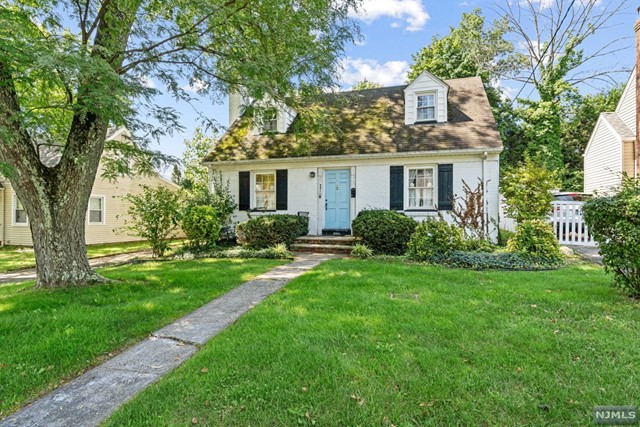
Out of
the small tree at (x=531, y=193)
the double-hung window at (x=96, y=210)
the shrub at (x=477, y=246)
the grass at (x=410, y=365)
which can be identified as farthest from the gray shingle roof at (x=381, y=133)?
the double-hung window at (x=96, y=210)

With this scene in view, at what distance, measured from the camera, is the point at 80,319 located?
13.6 ft

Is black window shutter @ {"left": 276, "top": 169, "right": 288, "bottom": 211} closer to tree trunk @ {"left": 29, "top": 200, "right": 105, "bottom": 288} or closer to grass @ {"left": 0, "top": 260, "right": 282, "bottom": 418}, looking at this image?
grass @ {"left": 0, "top": 260, "right": 282, "bottom": 418}

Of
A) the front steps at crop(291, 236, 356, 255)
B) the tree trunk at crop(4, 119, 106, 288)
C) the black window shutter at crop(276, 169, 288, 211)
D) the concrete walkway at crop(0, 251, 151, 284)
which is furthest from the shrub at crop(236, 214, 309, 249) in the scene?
the tree trunk at crop(4, 119, 106, 288)

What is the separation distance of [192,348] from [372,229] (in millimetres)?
6708

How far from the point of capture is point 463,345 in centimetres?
330

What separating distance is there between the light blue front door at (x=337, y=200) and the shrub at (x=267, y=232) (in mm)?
1712

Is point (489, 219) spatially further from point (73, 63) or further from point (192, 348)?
point (73, 63)

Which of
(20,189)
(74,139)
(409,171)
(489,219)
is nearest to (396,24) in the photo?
(409,171)

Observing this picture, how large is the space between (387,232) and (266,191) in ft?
17.6

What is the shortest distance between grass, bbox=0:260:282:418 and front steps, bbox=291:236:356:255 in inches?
144

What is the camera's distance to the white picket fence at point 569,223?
35.8ft

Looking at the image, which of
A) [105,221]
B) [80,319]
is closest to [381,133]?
[80,319]

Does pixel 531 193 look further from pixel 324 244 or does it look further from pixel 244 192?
pixel 244 192

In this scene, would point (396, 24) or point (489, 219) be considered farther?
point (396, 24)
